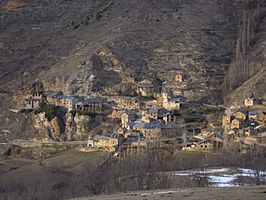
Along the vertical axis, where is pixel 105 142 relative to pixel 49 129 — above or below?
below

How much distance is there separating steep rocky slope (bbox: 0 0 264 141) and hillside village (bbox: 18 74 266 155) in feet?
7.09

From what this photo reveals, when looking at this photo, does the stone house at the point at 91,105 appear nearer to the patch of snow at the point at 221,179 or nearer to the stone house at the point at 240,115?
the stone house at the point at 240,115

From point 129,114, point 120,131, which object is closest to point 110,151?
point 120,131

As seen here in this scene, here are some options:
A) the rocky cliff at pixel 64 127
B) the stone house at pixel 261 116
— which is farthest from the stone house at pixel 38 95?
the stone house at pixel 261 116

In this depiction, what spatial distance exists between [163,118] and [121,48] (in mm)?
16932

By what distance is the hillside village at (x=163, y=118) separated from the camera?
4447cm

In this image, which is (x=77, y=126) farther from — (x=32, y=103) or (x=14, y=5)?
(x=14, y=5)

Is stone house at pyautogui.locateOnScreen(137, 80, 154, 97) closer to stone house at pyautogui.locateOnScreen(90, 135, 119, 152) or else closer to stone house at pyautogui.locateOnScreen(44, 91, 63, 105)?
stone house at pyautogui.locateOnScreen(44, 91, 63, 105)

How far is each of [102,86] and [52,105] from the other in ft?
17.6

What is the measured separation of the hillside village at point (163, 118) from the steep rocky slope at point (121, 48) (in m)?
2.16

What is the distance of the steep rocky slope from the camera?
6034cm

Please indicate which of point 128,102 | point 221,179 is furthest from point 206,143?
point 128,102

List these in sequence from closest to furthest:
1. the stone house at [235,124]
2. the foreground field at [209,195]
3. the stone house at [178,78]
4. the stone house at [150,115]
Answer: the foreground field at [209,195]
the stone house at [235,124]
the stone house at [150,115]
the stone house at [178,78]

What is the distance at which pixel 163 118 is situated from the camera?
163ft
